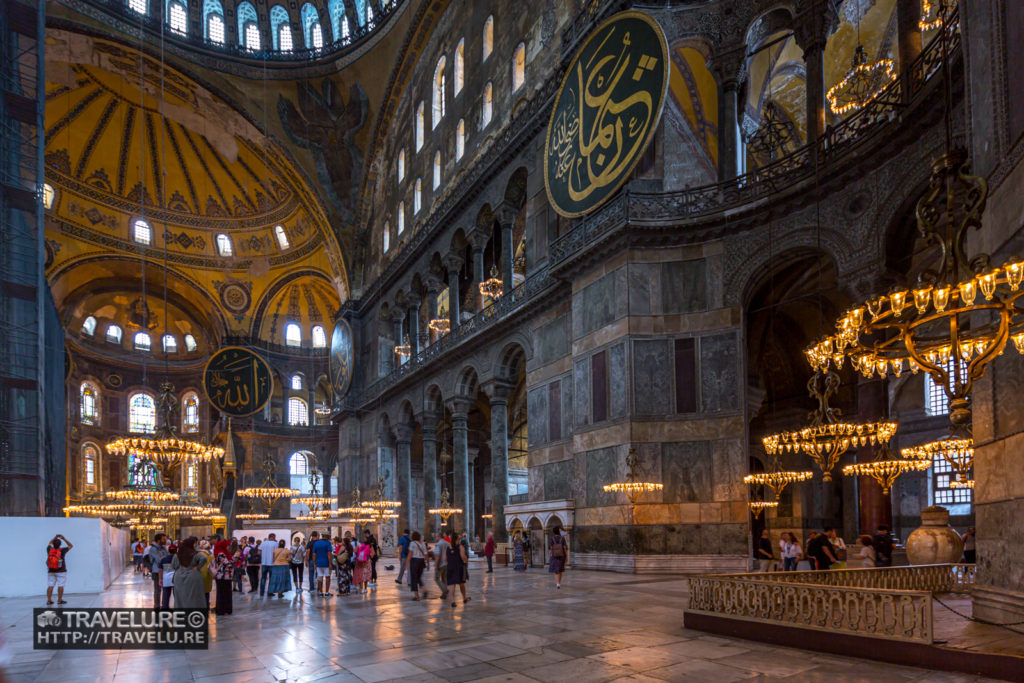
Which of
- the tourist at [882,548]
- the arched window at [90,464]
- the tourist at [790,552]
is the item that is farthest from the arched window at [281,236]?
the tourist at [882,548]

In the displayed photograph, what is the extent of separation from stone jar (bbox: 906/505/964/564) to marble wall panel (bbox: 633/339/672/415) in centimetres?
508

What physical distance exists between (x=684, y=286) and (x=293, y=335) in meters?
28.0

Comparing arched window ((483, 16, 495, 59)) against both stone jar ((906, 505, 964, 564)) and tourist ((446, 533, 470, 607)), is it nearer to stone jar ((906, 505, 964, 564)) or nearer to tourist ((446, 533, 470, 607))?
tourist ((446, 533, 470, 607))

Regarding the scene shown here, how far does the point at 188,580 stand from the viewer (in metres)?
6.65

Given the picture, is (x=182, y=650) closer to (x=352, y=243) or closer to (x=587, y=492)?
(x=587, y=492)

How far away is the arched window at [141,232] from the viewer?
32.6 metres

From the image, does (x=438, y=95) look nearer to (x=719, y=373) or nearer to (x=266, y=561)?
(x=719, y=373)

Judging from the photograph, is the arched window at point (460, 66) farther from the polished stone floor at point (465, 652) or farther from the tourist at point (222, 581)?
the polished stone floor at point (465, 652)

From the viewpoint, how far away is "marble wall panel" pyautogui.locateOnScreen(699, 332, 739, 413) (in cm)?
1313

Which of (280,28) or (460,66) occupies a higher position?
(280,28)

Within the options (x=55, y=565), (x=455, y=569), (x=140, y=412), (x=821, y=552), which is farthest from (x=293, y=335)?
(x=821, y=552)

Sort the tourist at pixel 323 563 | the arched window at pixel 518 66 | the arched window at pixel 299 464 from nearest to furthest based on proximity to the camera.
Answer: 1. the tourist at pixel 323 563
2. the arched window at pixel 518 66
3. the arched window at pixel 299 464

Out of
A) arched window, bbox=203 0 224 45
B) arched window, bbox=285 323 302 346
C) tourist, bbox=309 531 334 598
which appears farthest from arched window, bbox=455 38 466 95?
arched window, bbox=285 323 302 346

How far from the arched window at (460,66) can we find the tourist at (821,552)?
57.4ft
